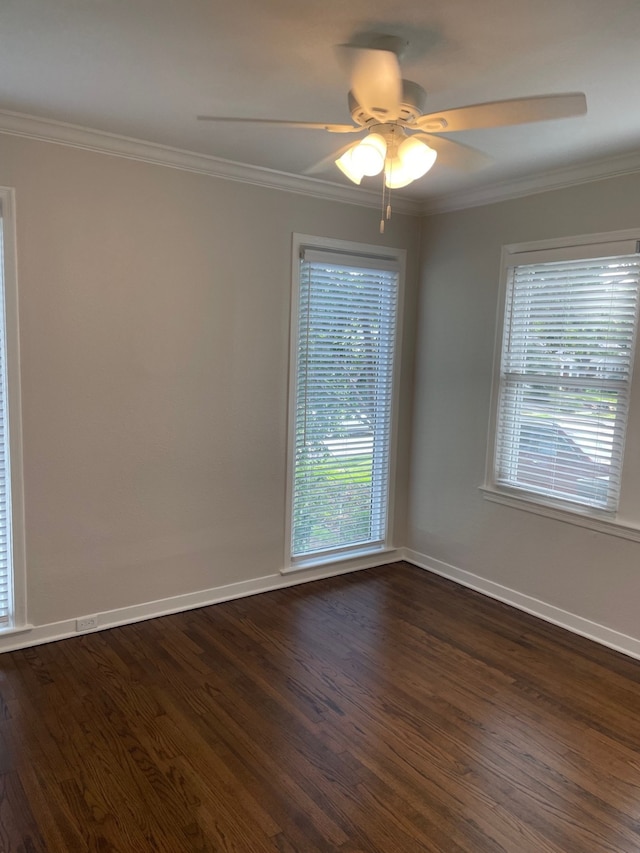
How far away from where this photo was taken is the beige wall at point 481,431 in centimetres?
331

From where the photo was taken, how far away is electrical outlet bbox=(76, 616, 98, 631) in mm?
3242

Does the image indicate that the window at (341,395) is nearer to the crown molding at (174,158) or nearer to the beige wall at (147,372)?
the beige wall at (147,372)

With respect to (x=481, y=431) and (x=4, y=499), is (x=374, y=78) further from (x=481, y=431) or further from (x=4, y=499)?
(x=481, y=431)

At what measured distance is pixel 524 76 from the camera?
2.20 m

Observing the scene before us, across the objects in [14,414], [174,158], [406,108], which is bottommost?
[14,414]

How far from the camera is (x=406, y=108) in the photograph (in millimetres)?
1955

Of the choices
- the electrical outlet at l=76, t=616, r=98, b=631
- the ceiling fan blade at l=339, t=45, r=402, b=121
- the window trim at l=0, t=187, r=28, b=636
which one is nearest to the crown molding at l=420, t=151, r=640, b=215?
the ceiling fan blade at l=339, t=45, r=402, b=121

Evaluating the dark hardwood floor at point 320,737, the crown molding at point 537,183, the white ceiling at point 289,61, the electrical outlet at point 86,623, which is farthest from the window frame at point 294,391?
the electrical outlet at point 86,623

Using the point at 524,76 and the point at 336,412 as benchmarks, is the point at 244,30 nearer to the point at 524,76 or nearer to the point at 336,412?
the point at 524,76

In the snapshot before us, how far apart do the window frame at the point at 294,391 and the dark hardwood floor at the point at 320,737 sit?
0.56m

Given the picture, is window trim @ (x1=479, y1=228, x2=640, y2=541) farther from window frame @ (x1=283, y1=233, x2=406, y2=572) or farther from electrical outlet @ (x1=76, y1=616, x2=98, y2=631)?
electrical outlet @ (x1=76, y1=616, x2=98, y2=631)

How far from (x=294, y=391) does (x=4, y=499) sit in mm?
1739

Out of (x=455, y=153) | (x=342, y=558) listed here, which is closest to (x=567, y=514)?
(x=342, y=558)

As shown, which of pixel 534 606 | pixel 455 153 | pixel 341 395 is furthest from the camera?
pixel 341 395
